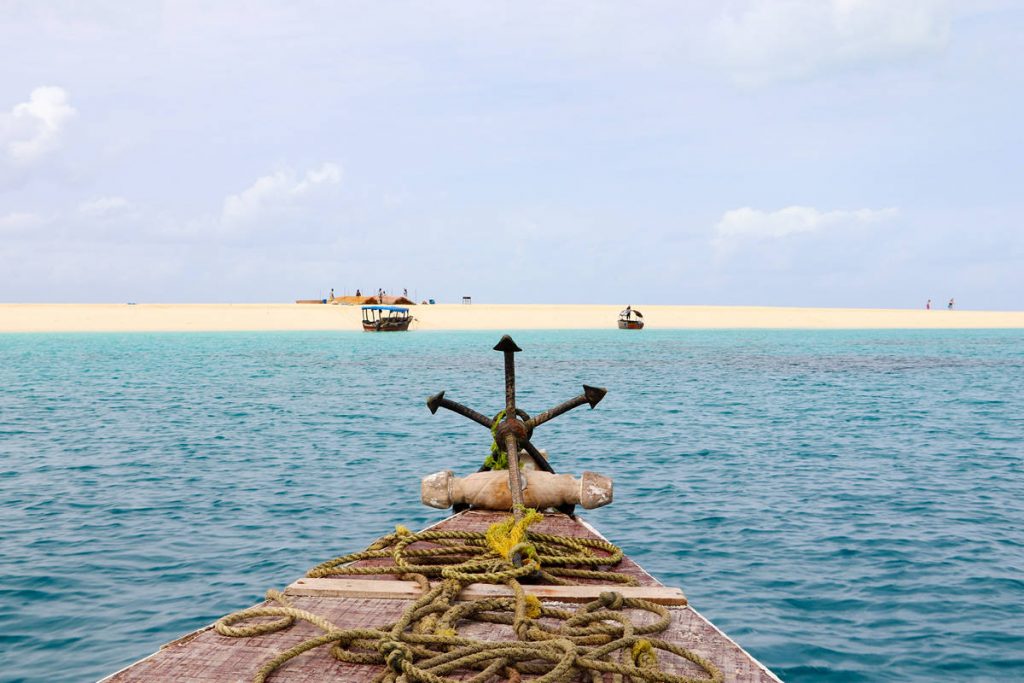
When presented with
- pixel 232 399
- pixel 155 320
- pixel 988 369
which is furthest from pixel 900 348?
pixel 155 320

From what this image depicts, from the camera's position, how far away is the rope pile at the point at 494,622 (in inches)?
175

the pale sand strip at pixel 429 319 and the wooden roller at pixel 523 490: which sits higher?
the pale sand strip at pixel 429 319

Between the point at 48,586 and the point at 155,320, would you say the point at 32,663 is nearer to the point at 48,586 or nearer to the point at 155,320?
the point at 48,586

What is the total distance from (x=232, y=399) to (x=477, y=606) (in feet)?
92.1

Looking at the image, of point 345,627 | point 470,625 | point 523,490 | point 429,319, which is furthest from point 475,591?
point 429,319

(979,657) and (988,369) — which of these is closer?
(979,657)

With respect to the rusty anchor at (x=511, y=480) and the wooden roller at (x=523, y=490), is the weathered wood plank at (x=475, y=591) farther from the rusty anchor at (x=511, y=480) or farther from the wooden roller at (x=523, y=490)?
the wooden roller at (x=523, y=490)

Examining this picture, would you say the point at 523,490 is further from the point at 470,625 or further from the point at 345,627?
the point at 345,627

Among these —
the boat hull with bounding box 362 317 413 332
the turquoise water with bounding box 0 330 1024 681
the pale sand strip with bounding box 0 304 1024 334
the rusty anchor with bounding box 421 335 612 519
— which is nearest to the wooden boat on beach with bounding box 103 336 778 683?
the rusty anchor with bounding box 421 335 612 519

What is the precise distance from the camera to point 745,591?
30.9 feet

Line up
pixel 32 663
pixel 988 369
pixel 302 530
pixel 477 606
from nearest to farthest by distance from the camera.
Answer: pixel 477 606
pixel 32 663
pixel 302 530
pixel 988 369

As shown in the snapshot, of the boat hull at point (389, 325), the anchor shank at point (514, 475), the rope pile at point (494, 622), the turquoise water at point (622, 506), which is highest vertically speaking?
the boat hull at point (389, 325)

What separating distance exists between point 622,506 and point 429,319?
107351mm

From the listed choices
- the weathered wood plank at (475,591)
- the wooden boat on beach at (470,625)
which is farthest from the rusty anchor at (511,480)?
the weathered wood plank at (475,591)
